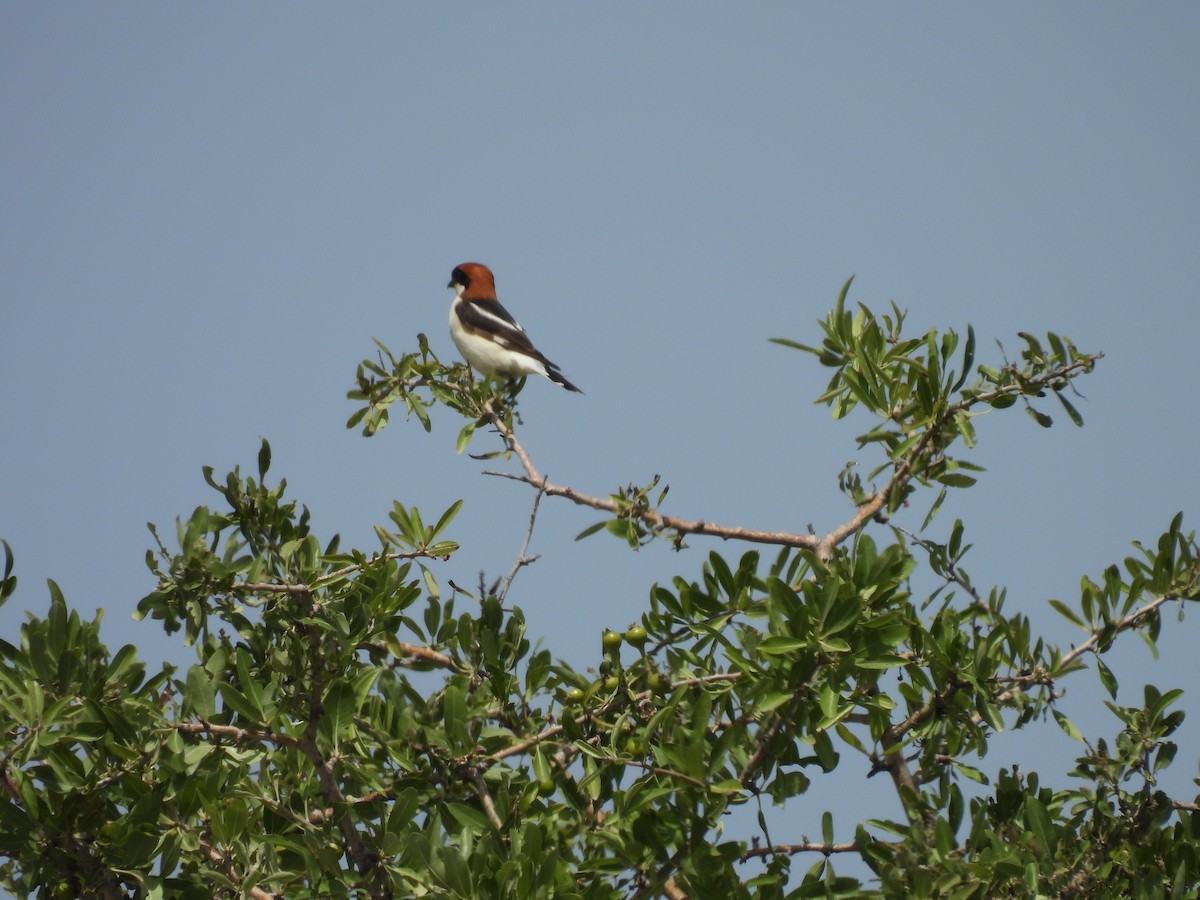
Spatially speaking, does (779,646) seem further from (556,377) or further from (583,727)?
(556,377)

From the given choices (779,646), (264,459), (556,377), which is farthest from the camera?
(556,377)

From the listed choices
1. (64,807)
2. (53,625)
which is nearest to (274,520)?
(53,625)

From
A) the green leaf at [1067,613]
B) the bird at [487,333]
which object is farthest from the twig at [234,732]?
Answer: the bird at [487,333]

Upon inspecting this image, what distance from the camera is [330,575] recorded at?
4219 millimetres

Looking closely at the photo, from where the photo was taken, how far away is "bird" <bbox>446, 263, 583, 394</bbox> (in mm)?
10320

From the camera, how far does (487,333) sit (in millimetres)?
10781

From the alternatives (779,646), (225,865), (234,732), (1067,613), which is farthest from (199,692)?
(1067,613)

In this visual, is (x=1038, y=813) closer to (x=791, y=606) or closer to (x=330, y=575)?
(x=791, y=606)

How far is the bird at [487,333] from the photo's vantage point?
1032cm

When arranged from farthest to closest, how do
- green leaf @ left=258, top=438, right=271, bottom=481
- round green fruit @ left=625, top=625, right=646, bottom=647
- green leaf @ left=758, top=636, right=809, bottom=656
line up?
green leaf @ left=258, top=438, right=271, bottom=481 < round green fruit @ left=625, top=625, right=646, bottom=647 < green leaf @ left=758, top=636, right=809, bottom=656

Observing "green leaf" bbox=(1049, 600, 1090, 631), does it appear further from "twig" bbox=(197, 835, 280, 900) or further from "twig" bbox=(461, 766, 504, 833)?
"twig" bbox=(197, 835, 280, 900)

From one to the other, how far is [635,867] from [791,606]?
2.69 feet

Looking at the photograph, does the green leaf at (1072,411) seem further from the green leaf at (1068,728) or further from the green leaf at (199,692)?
the green leaf at (199,692)

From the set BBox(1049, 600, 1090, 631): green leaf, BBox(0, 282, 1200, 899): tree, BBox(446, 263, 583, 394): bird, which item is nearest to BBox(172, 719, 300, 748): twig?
BBox(0, 282, 1200, 899): tree
